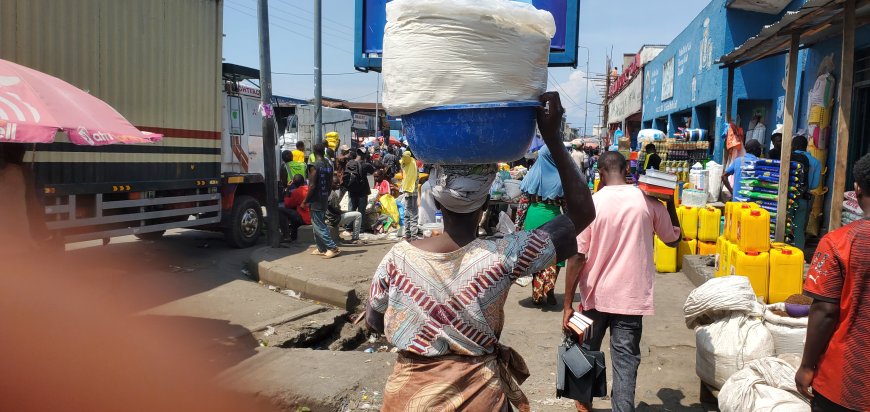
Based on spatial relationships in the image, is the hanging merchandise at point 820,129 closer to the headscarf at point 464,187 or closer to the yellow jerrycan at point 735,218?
the yellow jerrycan at point 735,218

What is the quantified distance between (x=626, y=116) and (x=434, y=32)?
32.1 metres

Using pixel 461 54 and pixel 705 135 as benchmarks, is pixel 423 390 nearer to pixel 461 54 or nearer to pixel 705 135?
pixel 461 54

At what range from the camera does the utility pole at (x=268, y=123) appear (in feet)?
29.9

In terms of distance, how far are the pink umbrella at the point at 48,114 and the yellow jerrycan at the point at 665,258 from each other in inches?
250

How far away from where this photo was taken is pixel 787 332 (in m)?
3.71

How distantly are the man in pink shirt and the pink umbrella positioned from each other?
3.45m

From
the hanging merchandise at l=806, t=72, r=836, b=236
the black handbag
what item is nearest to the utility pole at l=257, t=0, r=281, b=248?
the black handbag

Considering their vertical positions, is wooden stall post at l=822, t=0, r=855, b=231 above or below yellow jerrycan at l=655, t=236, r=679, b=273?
above

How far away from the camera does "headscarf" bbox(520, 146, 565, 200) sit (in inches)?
235

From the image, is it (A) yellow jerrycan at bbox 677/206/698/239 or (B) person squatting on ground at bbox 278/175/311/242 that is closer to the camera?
(A) yellow jerrycan at bbox 677/206/698/239

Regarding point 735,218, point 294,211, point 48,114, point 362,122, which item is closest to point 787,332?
point 735,218

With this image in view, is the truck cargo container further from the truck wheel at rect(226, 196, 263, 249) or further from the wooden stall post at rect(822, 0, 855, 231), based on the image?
the wooden stall post at rect(822, 0, 855, 231)

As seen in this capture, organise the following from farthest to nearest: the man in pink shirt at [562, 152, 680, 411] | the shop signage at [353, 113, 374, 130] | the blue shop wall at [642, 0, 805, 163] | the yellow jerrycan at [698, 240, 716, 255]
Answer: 1. the shop signage at [353, 113, 374, 130]
2. the blue shop wall at [642, 0, 805, 163]
3. the yellow jerrycan at [698, 240, 716, 255]
4. the man in pink shirt at [562, 152, 680, 411]

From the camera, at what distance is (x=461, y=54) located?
182 centimetres
